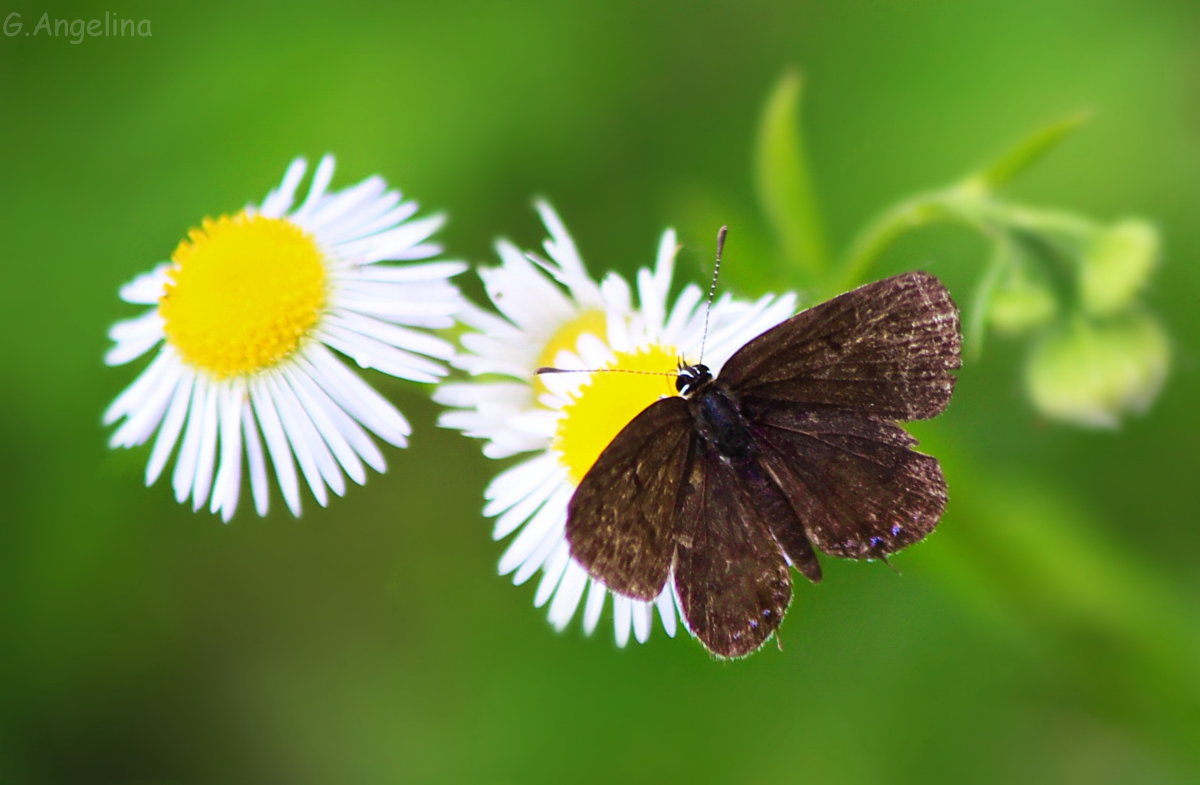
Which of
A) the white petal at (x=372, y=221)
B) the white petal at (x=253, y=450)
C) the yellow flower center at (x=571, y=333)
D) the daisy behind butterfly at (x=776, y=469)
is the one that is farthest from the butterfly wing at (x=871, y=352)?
the white petal at (x=253, y=450)

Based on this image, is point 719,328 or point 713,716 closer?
point 719,328

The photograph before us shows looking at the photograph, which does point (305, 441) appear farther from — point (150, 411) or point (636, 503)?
point (636, 503)

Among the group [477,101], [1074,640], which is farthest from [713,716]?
[477,101]

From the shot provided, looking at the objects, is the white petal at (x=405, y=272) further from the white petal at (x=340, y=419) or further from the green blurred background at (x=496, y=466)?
the green blurred background at (x=496, y=466)

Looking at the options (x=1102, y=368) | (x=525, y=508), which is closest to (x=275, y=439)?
(x=525, y=508)

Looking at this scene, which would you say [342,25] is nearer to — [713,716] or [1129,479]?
[713,716]
